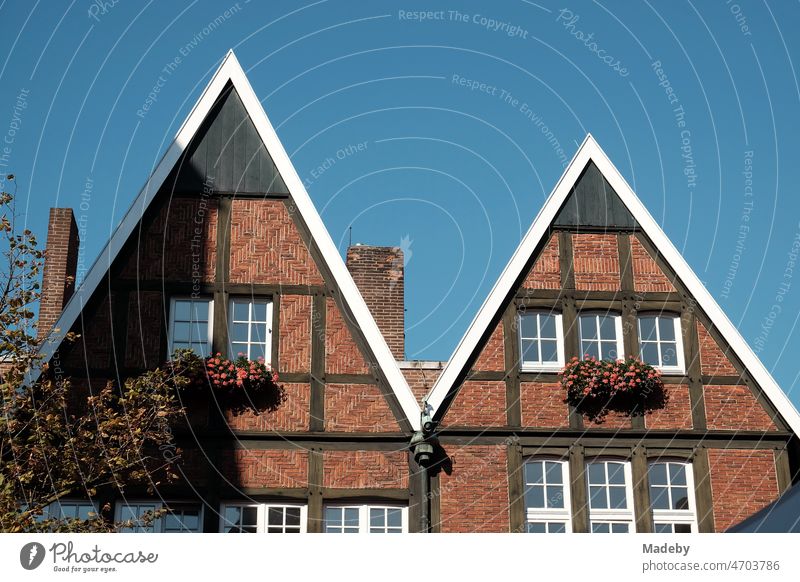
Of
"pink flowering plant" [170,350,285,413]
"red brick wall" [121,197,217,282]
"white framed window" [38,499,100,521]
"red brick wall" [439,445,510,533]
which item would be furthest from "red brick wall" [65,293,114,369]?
"red brick wall" [439,445,510,533]

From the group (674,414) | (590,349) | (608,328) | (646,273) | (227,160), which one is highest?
(227,160)

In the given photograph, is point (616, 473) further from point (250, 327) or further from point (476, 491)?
point (250, 327)

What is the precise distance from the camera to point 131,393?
1730 centimetres

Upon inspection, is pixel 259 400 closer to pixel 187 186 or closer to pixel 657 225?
pixel 187 186

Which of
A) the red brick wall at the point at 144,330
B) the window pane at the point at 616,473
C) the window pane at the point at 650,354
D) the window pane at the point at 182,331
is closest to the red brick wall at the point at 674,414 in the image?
the window pane at the point at 650,354

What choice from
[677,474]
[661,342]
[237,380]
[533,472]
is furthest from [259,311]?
[677,474]

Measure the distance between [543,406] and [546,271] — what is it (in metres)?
2.29

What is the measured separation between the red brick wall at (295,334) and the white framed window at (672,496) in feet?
18.2

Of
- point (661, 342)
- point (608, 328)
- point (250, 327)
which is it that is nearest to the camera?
point (250, 327)

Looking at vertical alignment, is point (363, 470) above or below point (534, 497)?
above

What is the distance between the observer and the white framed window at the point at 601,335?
67.9 ft

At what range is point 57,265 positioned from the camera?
70.5 feet

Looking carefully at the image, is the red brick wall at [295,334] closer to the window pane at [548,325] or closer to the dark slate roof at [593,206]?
the window pane at [548,325]
